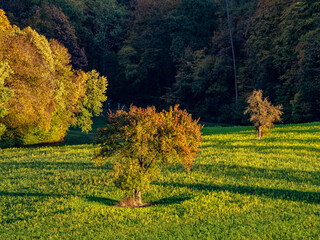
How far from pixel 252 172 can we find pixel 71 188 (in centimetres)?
895

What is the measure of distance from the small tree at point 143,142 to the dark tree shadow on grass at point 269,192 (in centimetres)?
301

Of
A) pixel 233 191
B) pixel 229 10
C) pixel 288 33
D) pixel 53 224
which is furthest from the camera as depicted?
pixel 229 10

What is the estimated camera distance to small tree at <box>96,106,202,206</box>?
1335 centimetres

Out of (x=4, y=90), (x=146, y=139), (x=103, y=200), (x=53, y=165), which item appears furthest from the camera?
(x=4, y=90)

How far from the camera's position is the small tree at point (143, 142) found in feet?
43.8

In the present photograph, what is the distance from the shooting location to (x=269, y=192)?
15328 mm

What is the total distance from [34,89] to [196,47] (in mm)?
45494

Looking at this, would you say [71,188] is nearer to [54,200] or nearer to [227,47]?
[54,200]

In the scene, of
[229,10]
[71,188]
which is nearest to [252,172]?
[71,188]

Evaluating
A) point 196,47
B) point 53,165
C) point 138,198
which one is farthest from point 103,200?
point 196,47

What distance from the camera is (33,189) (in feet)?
55.6

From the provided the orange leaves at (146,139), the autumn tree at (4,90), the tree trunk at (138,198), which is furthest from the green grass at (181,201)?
the autumn tree at (4,90)

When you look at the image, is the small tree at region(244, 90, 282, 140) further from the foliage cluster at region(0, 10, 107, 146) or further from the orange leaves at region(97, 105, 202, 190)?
the foliage cluster at region(0, 10, 107, 146)

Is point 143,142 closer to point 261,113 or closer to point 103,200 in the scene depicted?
point 103,200
